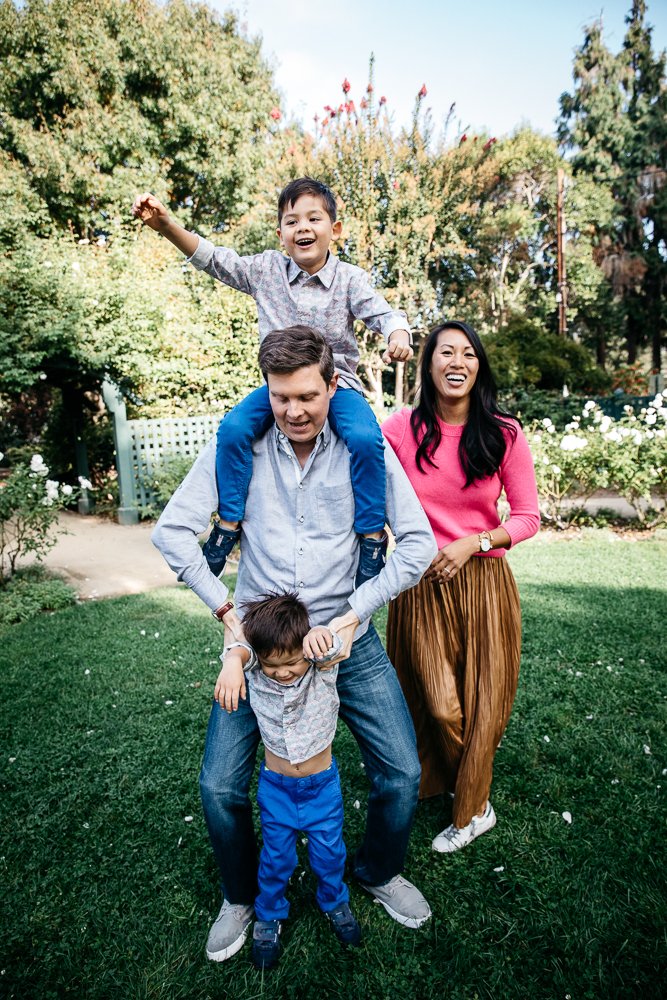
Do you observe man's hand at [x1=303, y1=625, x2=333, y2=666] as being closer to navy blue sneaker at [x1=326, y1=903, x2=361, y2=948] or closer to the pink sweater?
the pink sweater

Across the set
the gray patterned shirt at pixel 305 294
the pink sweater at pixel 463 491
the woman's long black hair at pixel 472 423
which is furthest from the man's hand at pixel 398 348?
the pink sweater at pixel 463 491

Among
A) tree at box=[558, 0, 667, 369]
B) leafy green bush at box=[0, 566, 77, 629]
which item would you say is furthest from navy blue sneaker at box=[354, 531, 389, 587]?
tree at box=[558, 0, 667, 369]

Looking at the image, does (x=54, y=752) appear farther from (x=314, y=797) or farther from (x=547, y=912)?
(x=547, y=912)

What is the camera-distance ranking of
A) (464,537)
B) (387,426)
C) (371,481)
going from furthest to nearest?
(387,426) < (464,537) < (371,481)

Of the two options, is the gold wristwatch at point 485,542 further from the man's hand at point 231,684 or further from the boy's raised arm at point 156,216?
the boy's raised arm at point 156,216

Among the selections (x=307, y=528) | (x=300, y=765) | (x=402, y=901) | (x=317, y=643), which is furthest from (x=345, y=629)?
(x=402, y=901)

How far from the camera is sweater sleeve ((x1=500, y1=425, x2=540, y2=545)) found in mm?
2436

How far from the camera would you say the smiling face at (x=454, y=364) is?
2.37 metres

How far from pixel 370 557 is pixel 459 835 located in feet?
4.47

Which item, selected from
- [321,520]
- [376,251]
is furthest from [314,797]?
[376,251]

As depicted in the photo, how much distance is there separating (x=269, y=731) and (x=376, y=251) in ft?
52.5

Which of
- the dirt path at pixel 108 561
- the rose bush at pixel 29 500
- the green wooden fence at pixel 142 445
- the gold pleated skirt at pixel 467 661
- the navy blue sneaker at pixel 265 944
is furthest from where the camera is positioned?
the green wooden fence at pixel 142 445

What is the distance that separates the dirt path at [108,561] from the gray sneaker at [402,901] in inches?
182

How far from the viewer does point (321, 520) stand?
195cm
